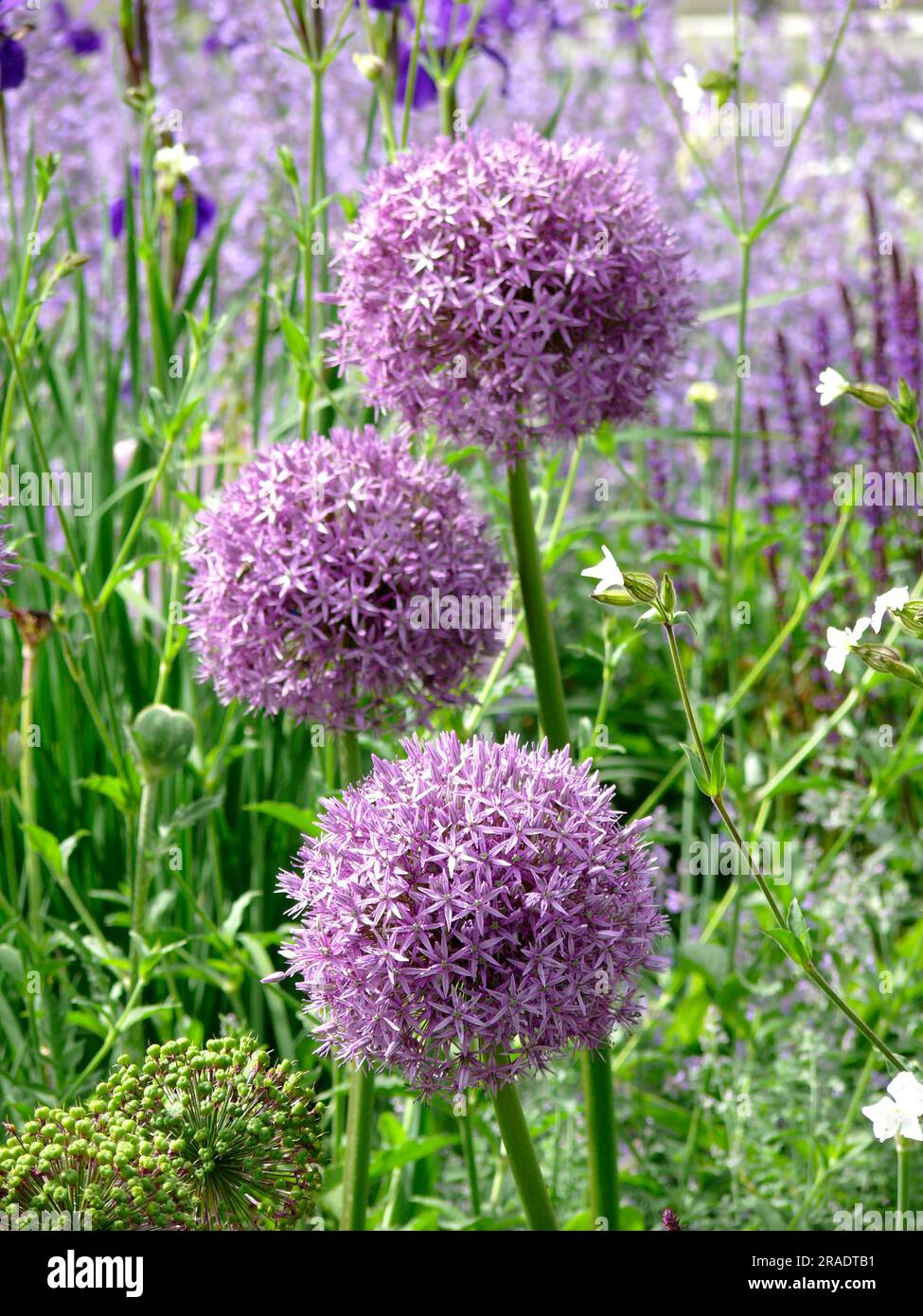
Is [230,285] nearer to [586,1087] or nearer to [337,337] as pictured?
[337,337]

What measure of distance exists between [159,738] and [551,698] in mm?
542

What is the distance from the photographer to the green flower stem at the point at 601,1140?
1.89m

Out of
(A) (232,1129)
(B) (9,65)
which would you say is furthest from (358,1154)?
(B) (9,65)

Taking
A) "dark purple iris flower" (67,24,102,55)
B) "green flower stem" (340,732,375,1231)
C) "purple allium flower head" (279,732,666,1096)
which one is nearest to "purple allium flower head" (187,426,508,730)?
"purple allium flower head" (279,732,666,1096)

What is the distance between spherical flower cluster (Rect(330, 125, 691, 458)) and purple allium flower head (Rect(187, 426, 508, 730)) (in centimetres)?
12

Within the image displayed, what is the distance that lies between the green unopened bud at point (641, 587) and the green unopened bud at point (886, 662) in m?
0.20

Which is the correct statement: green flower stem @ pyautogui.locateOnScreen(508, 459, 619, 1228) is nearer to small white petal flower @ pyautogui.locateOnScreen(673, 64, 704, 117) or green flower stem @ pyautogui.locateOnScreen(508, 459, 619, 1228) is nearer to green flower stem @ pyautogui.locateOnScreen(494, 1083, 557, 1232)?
green flower stem @ pyautogui.locateOnScreen(494, 1083, 557, 1232)

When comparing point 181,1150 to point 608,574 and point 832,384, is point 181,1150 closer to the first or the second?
point 608,574

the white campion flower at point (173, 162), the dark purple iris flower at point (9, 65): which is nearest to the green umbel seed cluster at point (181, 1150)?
the white campion flower at point (173, 162)

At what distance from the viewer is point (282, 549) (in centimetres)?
173

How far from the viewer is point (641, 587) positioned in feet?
4.59

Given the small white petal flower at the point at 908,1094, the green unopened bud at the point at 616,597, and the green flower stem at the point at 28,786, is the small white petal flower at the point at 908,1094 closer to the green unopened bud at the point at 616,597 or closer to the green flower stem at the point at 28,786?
the green unopened bud at the point at 616,597

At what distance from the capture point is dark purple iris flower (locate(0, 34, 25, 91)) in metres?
2.39

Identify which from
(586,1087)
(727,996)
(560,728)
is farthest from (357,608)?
(727,996)
